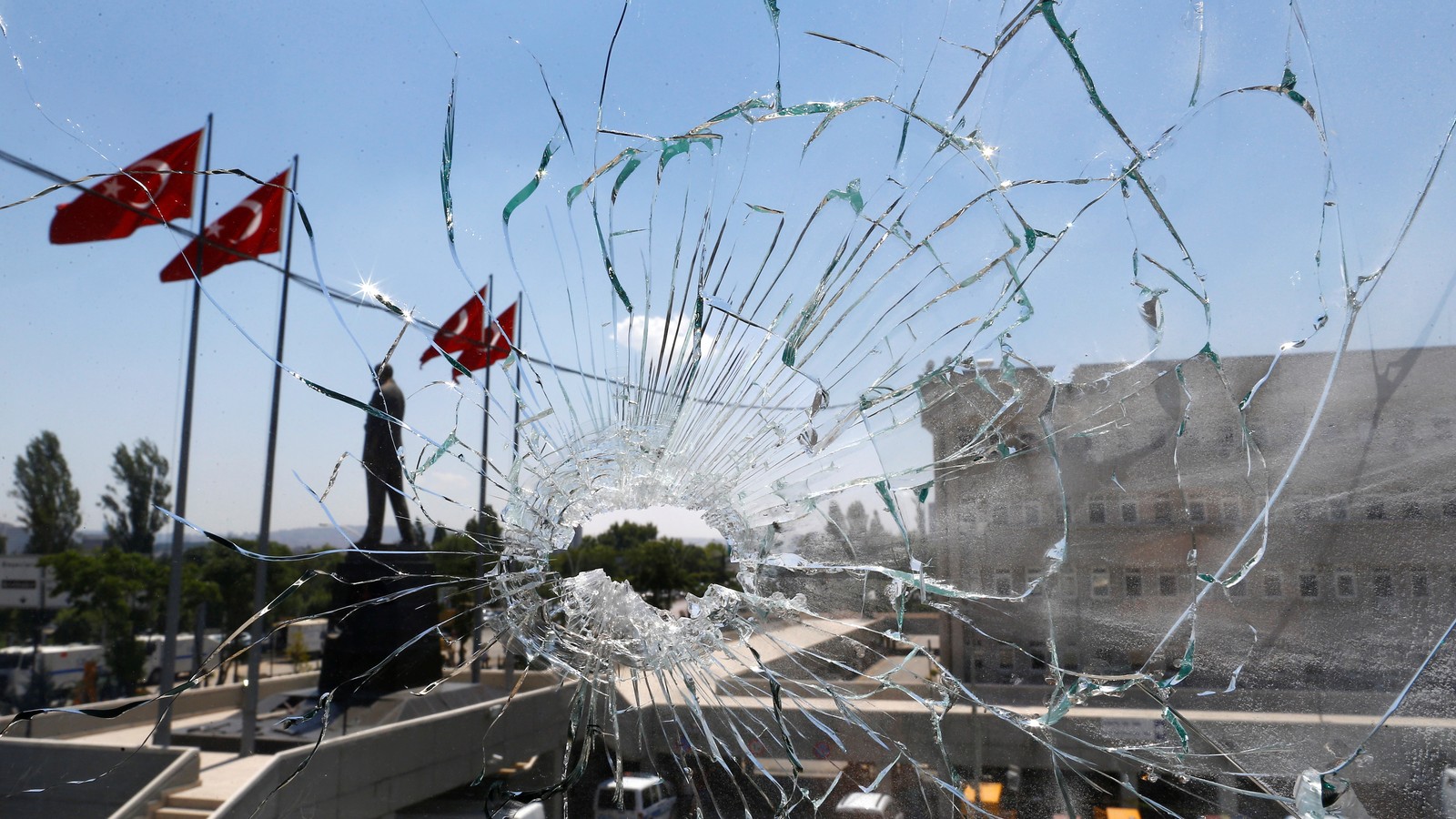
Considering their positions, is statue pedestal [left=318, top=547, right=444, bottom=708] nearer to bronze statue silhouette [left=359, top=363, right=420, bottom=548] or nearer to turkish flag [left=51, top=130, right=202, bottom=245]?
bronze statue silhouette [left=359, top=363, right=420, bottom=548]

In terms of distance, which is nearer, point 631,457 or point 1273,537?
point 1273,537

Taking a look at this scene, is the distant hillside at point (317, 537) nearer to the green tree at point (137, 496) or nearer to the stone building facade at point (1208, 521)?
the green tree at point (137, 496)

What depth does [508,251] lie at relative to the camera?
5.05ft

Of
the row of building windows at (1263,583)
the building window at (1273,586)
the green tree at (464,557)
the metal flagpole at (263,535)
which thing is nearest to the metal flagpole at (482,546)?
the green tree at (464,557)

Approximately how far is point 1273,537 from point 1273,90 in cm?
75

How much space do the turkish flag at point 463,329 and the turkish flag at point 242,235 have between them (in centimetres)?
59

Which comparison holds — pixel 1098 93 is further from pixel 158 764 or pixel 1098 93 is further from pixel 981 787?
pixel 158 764

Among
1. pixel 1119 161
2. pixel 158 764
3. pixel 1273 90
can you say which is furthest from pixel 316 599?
pixel 1273 90

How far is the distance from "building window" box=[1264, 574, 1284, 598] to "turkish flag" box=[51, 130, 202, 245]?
2.23m

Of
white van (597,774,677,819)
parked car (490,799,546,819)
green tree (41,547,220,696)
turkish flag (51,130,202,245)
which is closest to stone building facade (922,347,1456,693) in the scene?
white van (597,774,677,819)

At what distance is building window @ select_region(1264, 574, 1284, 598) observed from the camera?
4.28 feet

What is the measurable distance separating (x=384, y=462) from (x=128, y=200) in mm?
996

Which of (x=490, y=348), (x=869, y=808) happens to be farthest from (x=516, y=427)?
(x=869, y=808)

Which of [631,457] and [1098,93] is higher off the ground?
[1098,93]
